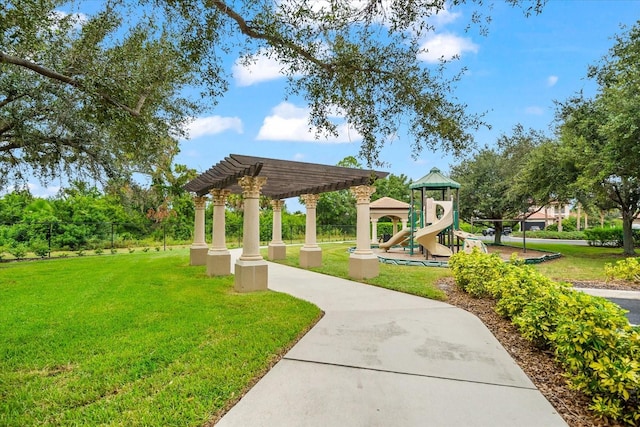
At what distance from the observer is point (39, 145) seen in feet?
34.0

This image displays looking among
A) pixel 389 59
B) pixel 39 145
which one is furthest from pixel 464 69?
pixel 39 145

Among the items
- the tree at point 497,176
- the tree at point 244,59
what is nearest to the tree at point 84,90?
the tree at point 244,59

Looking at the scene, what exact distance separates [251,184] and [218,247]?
11.7 feet

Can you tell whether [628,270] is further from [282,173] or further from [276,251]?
[276,251]

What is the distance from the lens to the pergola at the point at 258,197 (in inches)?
325

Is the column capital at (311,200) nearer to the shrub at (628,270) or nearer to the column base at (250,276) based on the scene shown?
the column base at (250,276)

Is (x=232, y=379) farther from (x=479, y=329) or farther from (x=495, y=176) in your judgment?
(x=495, y=176)

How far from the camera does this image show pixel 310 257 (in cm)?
1295

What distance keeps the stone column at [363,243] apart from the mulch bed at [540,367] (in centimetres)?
316

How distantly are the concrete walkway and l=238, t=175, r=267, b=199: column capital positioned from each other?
382 cm

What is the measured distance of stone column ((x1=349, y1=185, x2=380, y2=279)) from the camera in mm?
9828

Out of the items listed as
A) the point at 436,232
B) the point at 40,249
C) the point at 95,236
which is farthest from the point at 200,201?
the point at 95,236

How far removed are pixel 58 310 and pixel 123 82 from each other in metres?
4.60

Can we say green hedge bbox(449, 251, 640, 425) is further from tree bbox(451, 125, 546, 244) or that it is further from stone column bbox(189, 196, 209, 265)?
tree bbox(451, 125, 546, 244)
